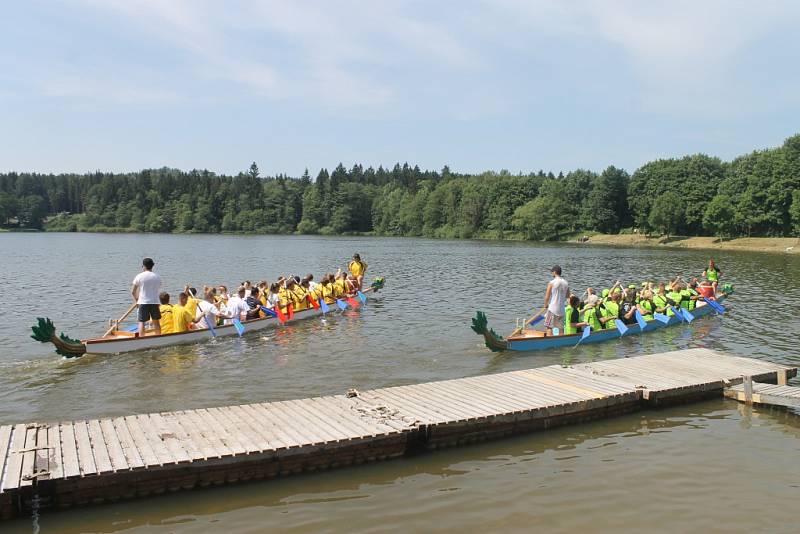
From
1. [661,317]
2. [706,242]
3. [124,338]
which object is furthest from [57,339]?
[706,242]

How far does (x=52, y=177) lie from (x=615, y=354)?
20419 cm

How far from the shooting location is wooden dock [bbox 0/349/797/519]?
25.3ft

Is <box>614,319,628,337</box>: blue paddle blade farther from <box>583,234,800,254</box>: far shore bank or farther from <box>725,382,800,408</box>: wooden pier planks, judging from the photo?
<box>583,234,800,254</box>: far shore bank

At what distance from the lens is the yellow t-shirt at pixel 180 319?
17594 millimetres

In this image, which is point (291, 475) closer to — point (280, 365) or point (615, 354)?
point (280, 365)

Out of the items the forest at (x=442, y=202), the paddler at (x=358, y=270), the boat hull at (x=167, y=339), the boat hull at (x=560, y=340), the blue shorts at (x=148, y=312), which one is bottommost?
the boat hull at (x=167, y=339)

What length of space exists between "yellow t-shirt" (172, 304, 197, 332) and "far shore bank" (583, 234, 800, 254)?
7012 centimetres

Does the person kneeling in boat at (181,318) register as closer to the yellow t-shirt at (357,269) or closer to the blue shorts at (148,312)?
the blue shorts at (148,312)

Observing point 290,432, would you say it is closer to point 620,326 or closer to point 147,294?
point 147,294

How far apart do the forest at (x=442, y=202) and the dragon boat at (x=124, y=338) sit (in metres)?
73.3

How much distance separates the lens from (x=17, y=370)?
49.6ft

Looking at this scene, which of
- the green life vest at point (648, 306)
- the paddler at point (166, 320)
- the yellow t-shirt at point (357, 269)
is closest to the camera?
the paddler at point (166, 320)

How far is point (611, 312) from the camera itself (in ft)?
63.3

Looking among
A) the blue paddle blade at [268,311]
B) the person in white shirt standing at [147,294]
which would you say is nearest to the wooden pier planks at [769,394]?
the person in white shirt standing at [147,294]
